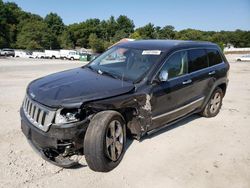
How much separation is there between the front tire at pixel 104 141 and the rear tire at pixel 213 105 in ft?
9.77

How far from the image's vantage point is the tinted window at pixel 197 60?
5512 millimetres

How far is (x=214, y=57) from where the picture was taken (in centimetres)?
648

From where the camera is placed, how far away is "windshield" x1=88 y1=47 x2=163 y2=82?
4629mm

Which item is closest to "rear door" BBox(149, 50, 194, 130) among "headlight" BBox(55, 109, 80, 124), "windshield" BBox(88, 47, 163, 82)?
"windshield" BBox(88, 47, 163, 82)

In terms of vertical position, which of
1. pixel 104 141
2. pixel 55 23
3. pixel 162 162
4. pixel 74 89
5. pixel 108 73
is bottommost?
pixel 162 162

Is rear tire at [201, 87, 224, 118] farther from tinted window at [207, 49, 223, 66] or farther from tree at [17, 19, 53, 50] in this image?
tree at [17, 19, 53, 50]

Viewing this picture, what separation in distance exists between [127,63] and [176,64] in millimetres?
877

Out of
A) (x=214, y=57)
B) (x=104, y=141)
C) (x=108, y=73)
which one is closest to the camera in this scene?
(x=104, y=141)

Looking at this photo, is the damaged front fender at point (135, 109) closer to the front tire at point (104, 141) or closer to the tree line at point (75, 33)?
the front tire at point (104, 141)

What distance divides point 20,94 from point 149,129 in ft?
18.5

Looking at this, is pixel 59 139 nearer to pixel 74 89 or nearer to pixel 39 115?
pixel 39 115

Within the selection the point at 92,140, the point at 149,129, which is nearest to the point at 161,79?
the point at 149,129

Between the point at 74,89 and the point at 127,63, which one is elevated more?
the point at 127,63

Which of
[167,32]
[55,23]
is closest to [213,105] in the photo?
[167,32]
